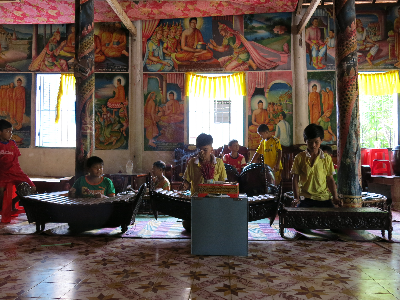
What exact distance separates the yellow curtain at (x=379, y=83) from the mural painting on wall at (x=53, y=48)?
8.30 metres

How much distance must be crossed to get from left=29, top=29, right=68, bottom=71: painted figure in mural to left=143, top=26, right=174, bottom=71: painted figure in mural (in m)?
2.46

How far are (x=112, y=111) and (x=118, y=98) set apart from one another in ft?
1.34

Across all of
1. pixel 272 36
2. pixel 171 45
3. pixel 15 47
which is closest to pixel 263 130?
pixel 272 36

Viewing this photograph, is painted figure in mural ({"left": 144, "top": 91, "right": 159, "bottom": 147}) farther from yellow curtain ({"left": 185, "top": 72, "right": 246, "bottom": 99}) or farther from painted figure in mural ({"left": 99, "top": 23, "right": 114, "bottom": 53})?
painted figure in mural ({"left": 99, "top": 23, "right": 114, "bottom": 53})

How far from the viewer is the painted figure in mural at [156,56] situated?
1017 centimetres

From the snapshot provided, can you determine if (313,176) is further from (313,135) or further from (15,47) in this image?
(15,47)

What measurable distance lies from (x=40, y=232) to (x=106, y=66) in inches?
244

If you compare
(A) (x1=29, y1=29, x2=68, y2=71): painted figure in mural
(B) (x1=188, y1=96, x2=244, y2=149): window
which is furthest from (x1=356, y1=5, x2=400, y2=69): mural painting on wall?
(A) (x1=29, y1=29, x2=68, y2=71): painted figure in mural

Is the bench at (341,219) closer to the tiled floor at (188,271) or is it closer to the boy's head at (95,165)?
the tiled floor at (188,271)

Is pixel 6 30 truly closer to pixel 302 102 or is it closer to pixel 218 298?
pixel 302 102

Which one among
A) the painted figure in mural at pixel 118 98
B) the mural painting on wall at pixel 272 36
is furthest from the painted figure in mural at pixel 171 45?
the mural painting on wall at pixel 272 36

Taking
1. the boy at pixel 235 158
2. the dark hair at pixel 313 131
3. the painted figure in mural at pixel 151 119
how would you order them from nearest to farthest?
the dark hair at pixel 313 131 < the boy at pixel 235 158 < the painted figure in mural at pixel 151 119

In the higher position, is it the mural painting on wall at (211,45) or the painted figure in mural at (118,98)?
the mural painting on wall at (211,45)

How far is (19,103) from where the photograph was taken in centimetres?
1048
